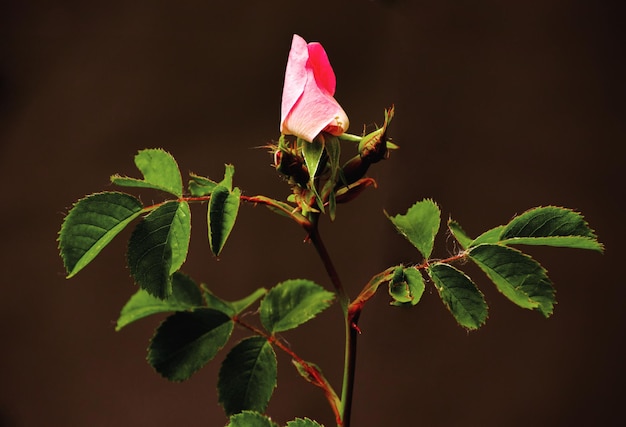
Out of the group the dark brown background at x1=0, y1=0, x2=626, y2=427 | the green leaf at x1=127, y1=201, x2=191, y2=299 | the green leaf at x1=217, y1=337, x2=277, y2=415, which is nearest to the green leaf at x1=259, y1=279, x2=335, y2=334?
the green leaf at x1=217, y1=337, x2=277, y2=415

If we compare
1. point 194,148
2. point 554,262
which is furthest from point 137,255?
point 554,262

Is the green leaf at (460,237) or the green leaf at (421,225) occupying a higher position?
the green leaf at (421,225)

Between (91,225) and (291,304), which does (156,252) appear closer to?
(91,225)

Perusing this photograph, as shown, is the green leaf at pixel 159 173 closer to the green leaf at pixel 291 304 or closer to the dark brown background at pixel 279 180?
the green leaf at pixel 291 304

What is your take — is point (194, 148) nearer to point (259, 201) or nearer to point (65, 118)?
point (65, 118)

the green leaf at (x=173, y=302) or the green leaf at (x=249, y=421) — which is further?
the green leaf at (x=173, y=302)

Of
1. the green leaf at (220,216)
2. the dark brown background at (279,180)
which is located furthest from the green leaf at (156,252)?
A: the dark brown background at (279,180)

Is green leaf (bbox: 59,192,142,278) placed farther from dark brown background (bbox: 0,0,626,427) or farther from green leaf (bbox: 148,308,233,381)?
dark brown background (bbox: 0,0,626,427)
